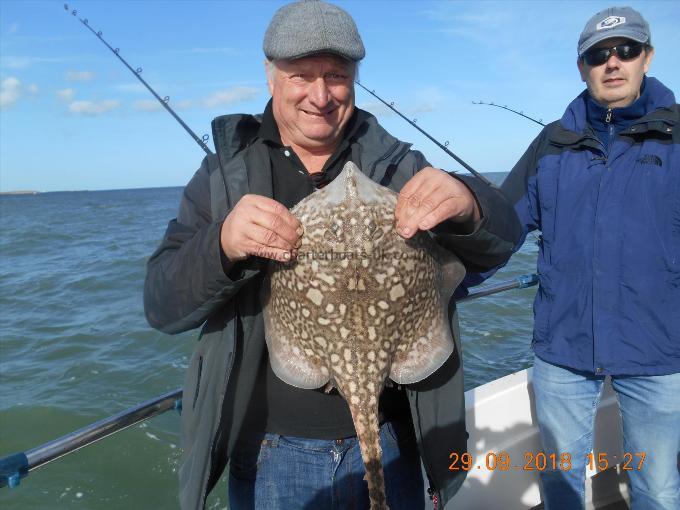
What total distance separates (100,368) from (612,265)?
11229mm

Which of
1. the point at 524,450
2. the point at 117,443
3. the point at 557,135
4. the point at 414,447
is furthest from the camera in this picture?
the point at 117,443

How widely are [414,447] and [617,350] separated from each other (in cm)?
163

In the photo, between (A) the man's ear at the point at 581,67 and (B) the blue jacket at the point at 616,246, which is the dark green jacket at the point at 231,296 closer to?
(B) the blue jacket at the point at 616,246

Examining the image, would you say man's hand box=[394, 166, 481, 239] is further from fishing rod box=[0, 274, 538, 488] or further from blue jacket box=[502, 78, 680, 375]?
blue jacket box=[502, 78, 680, 375]

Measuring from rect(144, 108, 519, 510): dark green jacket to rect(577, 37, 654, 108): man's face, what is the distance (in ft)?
6.07

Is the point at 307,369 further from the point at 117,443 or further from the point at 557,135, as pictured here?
the point at 117,443

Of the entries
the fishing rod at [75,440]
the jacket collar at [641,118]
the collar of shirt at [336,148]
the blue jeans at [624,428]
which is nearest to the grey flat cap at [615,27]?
the jacket collar at [641,118]

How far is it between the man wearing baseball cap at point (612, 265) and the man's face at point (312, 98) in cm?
194

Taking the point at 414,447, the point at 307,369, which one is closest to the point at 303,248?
the point at 307,369

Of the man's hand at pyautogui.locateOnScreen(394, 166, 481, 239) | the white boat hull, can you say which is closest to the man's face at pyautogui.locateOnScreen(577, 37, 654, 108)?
the man's hand at pyautogui.locateOnScreen(394, 166, 481, 239)

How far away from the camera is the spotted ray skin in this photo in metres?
2.01

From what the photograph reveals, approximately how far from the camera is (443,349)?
228 cm

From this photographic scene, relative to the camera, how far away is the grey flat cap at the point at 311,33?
7.35 feet

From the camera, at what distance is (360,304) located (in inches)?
81.0
